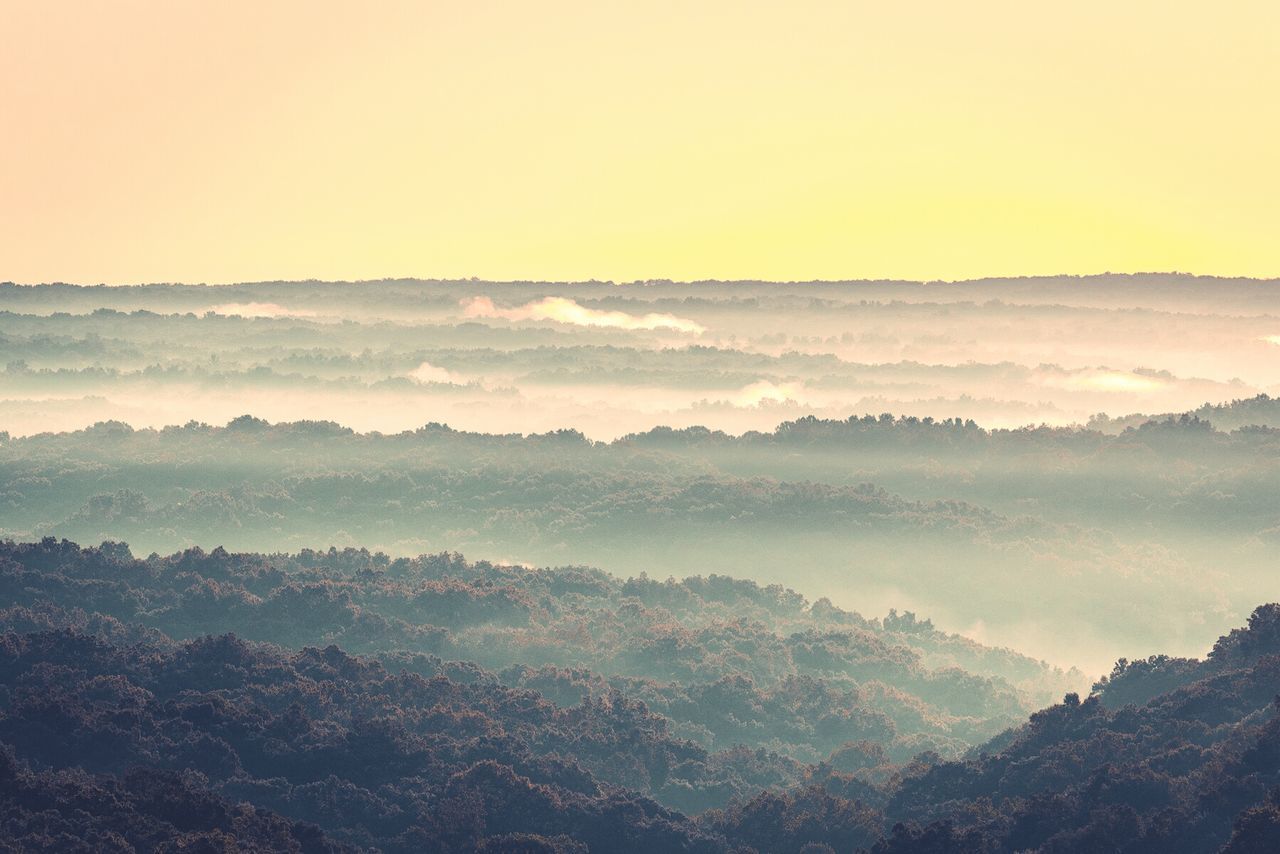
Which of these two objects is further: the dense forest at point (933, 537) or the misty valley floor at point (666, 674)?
the dense forest at point (933, 537)

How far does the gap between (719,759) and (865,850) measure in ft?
88.8

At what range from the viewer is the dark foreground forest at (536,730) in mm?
67938

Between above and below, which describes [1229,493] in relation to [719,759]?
above

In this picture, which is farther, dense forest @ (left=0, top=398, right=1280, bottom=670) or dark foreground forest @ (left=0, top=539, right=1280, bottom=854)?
dense forest @ (left=0, top=398, right=1280, bottom=670)

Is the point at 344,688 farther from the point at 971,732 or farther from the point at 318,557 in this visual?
the point at 318,557

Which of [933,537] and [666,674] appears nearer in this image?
[666,674]

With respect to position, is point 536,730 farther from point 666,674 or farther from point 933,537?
point 933,537

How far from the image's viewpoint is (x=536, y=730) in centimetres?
9550

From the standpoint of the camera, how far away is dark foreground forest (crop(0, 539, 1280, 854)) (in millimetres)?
67938

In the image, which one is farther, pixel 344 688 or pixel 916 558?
pixel 916 558

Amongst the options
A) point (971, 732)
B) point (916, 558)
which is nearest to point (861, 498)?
point (916, 558)

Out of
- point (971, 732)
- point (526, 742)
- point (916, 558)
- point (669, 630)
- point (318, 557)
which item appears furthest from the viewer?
point (916, 558)

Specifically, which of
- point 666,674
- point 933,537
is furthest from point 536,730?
point 933,537

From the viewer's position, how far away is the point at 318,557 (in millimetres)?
155125
